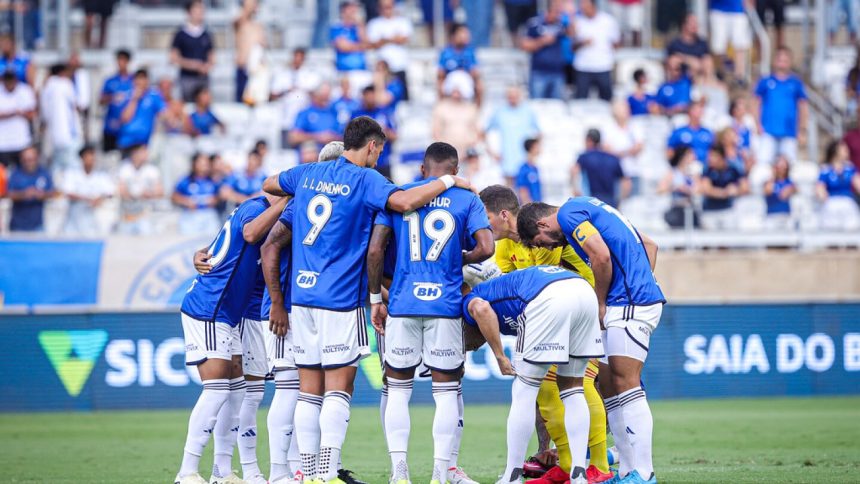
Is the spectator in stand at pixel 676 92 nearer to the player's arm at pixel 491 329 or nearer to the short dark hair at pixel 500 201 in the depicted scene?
the short dark hair at pixel 500 201

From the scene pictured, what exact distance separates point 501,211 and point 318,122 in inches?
420

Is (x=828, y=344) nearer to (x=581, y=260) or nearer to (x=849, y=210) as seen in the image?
(x=849, y=210)

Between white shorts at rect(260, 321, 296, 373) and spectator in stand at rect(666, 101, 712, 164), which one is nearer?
white shorts at rect(260, 321, 296, 373)

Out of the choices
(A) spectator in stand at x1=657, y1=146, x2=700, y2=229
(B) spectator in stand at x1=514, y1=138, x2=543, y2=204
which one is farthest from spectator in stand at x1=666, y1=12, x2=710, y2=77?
(B) spectator in stand at x1=514, y1=138, x2=543, y2=204

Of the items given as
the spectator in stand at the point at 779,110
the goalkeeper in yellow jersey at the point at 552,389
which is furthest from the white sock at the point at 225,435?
the spectator in stand at the point at 779,110

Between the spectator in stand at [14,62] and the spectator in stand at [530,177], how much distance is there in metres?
8.70

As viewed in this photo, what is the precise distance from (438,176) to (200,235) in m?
9.18

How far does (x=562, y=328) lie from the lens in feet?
32.1

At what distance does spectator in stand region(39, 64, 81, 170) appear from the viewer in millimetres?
21875

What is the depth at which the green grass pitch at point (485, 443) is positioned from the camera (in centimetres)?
1130

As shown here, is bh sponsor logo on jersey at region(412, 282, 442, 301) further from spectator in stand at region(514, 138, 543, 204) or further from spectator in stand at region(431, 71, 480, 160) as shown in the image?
spectator in stand at region(431, 71, 480, 160)

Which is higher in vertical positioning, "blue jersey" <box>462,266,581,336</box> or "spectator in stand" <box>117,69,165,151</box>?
"spectator in stand" <box>117,69,165,151</box>

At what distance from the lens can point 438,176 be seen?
1048 centimetres

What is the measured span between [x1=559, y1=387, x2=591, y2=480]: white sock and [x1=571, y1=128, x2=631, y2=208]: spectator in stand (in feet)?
34.2
